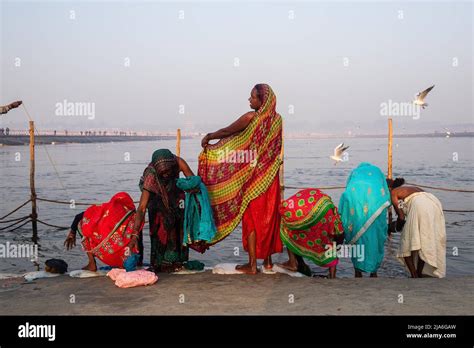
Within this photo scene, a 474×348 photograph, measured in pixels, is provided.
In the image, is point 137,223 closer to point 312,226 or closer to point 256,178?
point 256,178

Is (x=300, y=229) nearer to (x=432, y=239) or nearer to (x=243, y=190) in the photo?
(x=243, y=190)

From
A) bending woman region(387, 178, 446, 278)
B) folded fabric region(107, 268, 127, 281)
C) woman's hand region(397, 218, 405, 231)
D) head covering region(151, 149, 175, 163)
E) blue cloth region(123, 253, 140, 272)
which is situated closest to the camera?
blue cloth region(123, 253, 140, 272)

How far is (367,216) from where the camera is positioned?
5316 mm

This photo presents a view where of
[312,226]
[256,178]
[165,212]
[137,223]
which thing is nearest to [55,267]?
[137,223]

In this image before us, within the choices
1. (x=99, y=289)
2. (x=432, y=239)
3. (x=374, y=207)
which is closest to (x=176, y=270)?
(x=99, y=289)

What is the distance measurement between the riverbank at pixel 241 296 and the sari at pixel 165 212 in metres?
0.25

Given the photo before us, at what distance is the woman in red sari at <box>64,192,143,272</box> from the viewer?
5055mm

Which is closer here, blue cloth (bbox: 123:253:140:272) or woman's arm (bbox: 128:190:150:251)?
blue cloth (bbox: 123:253:140:272)

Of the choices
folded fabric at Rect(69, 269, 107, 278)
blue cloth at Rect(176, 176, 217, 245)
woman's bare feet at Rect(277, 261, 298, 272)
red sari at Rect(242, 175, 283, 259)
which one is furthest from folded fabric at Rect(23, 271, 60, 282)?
woman's bare feet at Rect(277, 261, 298, 272)

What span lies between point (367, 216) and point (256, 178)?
4.10 feet

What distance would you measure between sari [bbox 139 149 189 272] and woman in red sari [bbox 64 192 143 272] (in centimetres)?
23

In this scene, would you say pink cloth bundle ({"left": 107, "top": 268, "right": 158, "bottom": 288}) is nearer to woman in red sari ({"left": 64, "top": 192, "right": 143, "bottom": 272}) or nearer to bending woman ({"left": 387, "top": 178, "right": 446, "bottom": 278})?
woman in red sari ({"left": 64, "top": 192, "right": 143, "bottom": 272})

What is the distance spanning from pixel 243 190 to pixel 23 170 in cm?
3431
